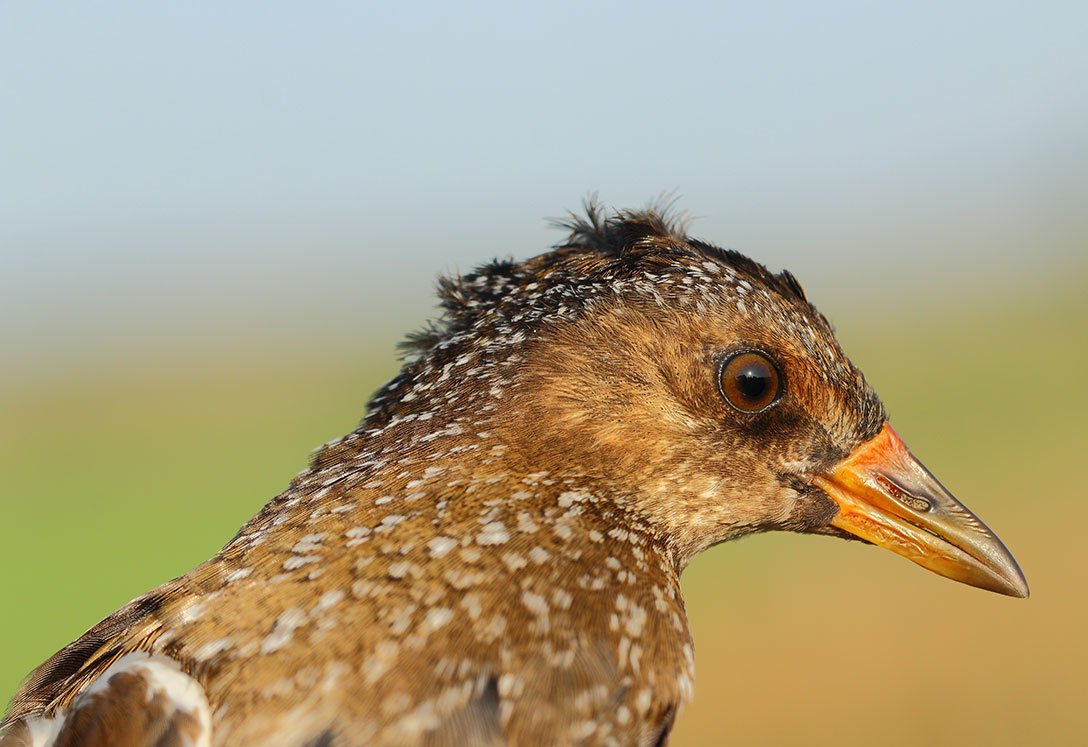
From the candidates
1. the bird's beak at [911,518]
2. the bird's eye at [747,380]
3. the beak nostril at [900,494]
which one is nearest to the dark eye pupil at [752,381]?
the bird's eye at [747,380]

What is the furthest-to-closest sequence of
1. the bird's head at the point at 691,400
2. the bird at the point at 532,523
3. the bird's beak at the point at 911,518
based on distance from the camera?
the bird's beak at the point at 911,518
the bird's head at the point at 691,400
the bird at the point at 532,523

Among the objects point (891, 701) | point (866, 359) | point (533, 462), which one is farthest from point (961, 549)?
point (866, 359)

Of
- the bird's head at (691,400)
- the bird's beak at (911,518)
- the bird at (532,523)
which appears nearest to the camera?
the bird at (532,523)

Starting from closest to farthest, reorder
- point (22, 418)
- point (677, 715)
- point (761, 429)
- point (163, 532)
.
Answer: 1. point (677, 715)
2. point (761, 429)
3. point (163, 532)
4. point (22, 418)

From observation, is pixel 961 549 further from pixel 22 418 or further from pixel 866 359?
pixel 22 418

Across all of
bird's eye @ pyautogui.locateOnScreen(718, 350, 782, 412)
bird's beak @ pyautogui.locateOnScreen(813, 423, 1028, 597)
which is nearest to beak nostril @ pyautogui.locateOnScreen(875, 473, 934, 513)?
bird's beak @ pyautogui.locateOnScreen(813, 423, 1028, 597)

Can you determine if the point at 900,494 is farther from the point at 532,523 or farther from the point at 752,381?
the point at 532,523

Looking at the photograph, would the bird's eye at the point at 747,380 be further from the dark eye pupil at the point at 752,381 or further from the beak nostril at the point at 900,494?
the beak nostril at the point at 900,494
